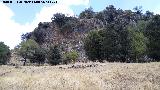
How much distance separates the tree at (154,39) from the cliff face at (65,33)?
68.7 m

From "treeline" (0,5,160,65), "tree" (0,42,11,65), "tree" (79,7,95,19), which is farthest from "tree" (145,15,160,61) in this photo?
"tree" (79,7,95,19)

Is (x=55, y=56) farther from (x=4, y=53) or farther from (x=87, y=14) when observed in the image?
(x=87, y=14)

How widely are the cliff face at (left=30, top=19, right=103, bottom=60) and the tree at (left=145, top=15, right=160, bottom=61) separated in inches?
2703

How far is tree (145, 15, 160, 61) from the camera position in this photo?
68812mm

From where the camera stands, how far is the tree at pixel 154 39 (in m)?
68.8

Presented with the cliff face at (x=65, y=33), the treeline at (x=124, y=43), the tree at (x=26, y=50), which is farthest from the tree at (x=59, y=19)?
the treeline at (x=124, y=43)

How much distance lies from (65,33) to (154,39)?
85132 millimetres

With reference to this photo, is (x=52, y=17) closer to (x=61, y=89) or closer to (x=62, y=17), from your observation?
(x=62, y=17)

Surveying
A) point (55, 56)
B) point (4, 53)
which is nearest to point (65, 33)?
point (4, 53)

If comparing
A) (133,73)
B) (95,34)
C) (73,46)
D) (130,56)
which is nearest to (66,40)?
(73,46)

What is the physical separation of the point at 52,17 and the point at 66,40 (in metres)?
16.9

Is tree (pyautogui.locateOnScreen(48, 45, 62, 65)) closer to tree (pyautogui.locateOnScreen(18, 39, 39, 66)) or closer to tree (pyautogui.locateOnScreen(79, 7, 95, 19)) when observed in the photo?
tree (pyautogui.locateOnScreen(18, 39, 39, 66))

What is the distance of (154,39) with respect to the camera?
228ft

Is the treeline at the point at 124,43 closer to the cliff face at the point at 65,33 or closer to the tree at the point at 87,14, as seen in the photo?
the cliff face at the point at 65,33
